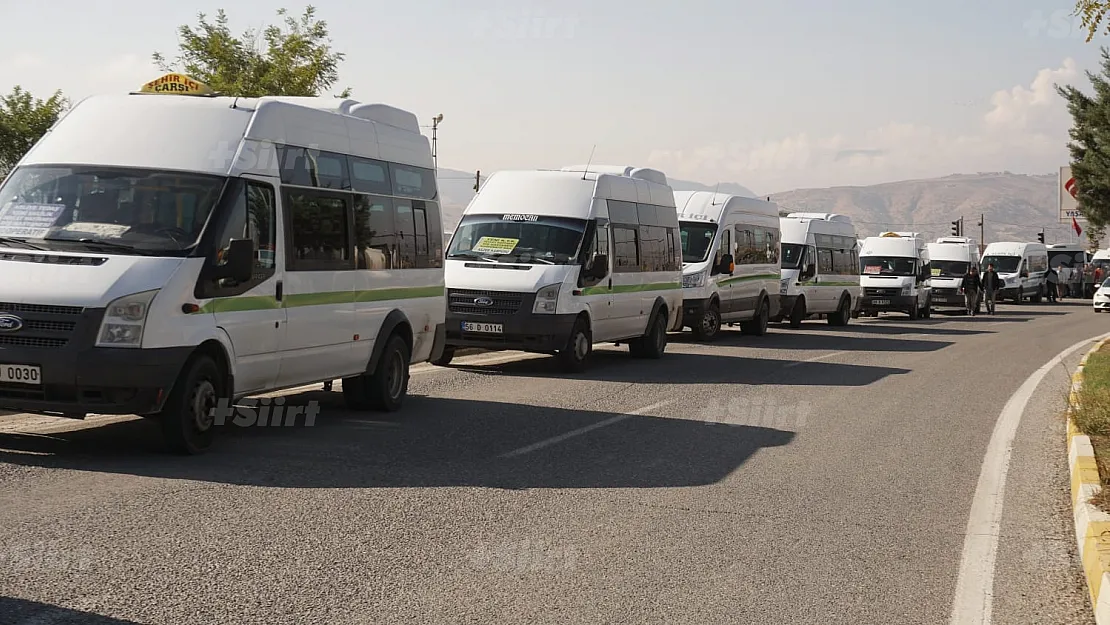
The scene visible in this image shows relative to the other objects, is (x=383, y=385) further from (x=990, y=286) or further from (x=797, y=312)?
(x=990, y=286)

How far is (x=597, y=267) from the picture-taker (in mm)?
17984

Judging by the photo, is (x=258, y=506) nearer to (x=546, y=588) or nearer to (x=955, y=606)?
(x=546, y=588)

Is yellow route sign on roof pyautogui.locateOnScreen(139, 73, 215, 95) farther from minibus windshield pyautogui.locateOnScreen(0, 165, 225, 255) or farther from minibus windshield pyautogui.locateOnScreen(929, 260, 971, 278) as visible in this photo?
minibus windshield pyautogui.locateOnScreen(929, 260, 971, 278)

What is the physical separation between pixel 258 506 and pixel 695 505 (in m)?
2.73

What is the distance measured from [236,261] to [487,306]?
7.61 metres

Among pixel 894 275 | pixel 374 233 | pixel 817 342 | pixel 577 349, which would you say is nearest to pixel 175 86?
pixel 374 233

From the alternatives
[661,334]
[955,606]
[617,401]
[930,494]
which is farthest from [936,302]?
[955,606]

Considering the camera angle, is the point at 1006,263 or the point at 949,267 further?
the point at 1006,263

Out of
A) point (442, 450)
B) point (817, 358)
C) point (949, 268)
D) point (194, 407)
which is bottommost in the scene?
point (817, 358)

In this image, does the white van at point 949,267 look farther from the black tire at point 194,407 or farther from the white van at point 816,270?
the black tire at point 194,407

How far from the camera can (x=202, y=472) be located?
8844mm

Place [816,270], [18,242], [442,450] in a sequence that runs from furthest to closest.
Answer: [816,270]
[442,450]
[18,242]

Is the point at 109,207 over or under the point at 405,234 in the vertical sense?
→ over

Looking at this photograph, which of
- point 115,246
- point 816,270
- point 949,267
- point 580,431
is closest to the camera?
point 115,246
